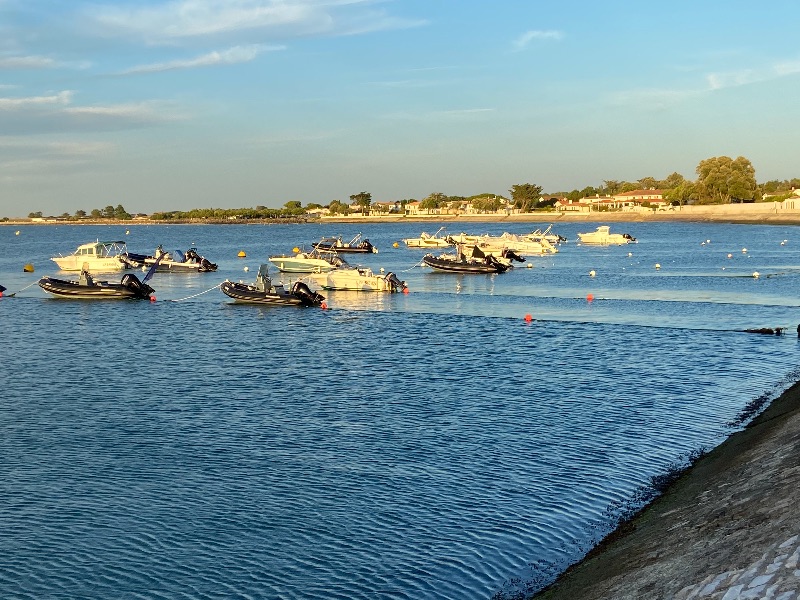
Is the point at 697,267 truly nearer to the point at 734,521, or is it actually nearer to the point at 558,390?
the point at 558,390

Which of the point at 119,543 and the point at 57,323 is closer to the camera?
the point at 119,543

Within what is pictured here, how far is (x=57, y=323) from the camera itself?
169 feet

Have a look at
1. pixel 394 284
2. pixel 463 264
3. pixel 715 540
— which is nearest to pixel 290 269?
pixel 463 264

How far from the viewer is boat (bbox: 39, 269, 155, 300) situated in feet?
205

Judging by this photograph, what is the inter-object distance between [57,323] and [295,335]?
47.0 ft

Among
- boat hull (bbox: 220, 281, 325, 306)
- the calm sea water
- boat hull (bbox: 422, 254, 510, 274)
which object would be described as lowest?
the calm sea water

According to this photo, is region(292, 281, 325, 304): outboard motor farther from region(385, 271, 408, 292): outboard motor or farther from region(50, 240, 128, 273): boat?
region(50, 240, 128, 273): boat

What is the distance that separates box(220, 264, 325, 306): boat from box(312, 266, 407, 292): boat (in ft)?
25.9

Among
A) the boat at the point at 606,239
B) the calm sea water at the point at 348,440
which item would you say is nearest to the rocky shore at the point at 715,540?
the calm sea water at the point at 348,440

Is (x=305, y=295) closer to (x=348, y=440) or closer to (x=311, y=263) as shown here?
(x=311, y=263)

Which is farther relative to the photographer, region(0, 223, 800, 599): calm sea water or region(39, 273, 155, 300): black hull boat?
region(39, 273, 155, 300): black hull boat

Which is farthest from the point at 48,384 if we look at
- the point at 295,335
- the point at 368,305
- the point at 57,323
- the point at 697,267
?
the point at 697,267

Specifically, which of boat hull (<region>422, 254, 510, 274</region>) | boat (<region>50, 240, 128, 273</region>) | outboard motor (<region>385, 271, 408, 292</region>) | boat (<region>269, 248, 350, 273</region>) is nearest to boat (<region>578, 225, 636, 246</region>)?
boat hull (<region>422, 254, 510, 274</region>)

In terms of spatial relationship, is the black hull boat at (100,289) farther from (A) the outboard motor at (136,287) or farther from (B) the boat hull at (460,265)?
(B) the boat hull at (460,265)
